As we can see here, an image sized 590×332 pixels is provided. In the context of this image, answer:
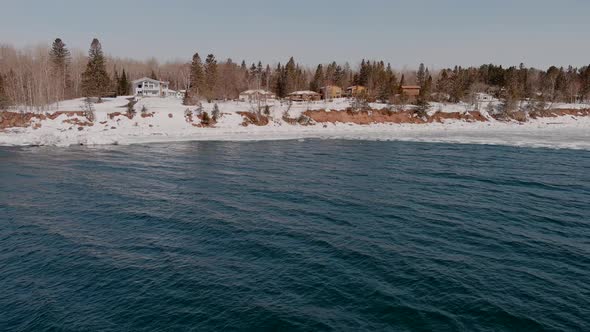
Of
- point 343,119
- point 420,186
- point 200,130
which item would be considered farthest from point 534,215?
point 343,119

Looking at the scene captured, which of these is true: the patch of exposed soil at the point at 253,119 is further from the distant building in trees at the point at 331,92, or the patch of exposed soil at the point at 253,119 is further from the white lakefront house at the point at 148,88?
the distant building in trees at the point at 331,92

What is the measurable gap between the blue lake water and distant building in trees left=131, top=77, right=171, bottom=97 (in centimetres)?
8353

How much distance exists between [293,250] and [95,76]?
96968mm

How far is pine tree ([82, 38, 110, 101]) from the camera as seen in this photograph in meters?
95.1

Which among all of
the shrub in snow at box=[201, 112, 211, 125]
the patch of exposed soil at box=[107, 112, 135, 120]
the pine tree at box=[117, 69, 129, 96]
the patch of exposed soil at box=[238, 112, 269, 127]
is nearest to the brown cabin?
the patch of exposed soil at box=[238, 112, 269, 127]

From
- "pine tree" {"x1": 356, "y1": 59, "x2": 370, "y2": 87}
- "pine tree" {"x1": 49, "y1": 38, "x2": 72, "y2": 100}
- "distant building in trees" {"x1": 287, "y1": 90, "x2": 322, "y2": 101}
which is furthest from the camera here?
"pine tree" {"x1": 356, "y1": 59, "x2": 370, "y2": 87}

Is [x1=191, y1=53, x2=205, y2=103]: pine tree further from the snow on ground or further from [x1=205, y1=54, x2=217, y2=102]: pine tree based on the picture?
the snow on ground

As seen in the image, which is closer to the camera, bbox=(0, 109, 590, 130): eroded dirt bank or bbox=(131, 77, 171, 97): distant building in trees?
bbox=(0, 109, 590, 130): eroded dirt bank

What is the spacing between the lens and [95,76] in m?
98.9

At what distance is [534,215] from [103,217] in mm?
25082

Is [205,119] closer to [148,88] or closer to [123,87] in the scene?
[148,88]

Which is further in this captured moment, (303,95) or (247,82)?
(247,82)

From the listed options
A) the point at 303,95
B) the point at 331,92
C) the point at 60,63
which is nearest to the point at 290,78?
the point at 303,95

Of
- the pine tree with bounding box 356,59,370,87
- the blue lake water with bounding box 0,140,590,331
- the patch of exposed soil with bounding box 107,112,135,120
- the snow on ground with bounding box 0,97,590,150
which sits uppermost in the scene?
the pine tree with bounding box 356,59,370,87
